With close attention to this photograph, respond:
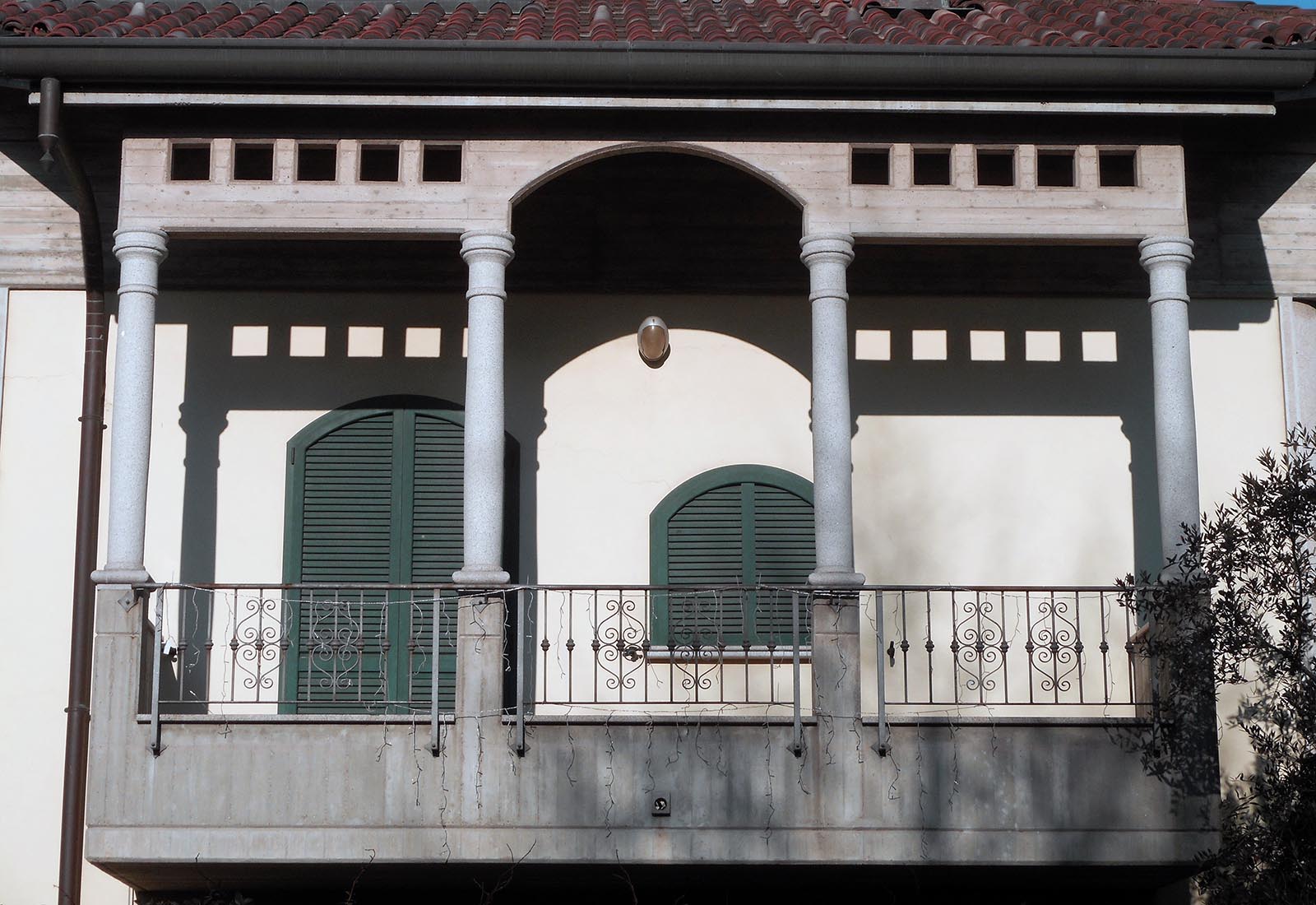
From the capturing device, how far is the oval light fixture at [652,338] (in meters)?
13.6

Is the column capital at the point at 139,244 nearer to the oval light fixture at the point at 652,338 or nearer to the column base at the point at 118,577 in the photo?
the column base at the point at 118,577

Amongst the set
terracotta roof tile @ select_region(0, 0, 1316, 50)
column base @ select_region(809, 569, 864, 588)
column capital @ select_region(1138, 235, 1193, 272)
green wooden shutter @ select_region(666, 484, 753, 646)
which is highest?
terracotta roof tile @ select_region(0, 0, 1316, 50)

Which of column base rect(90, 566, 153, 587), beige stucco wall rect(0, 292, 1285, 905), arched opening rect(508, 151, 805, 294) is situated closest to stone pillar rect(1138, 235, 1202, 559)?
beige stucco wall rect(0, 292, 1285, 905)

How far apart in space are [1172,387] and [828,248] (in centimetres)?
225

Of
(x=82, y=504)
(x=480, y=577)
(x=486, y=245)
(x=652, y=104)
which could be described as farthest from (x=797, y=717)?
(x=82, y=504)

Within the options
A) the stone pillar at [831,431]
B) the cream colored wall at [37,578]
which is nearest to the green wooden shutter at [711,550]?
the stone pillar at [831,431]

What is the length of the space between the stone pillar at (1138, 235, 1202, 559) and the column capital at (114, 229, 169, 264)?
6.10 metres

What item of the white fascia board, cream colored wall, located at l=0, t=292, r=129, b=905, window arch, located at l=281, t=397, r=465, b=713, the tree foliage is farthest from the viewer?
window arch, located at l=281, t=397, r=465, b=713

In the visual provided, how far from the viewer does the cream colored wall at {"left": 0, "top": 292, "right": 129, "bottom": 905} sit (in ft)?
42.1

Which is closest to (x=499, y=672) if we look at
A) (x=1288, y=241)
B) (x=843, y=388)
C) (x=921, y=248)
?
(x=843, y=388)

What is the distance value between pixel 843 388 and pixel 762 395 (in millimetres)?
2067

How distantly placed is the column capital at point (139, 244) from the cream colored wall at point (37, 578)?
65.9 inches

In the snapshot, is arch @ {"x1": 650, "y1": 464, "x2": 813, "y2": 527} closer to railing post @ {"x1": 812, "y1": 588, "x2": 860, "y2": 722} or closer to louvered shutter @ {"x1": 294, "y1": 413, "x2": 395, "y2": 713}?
louvered shutter @ {"x1": 294, "y1": 413, "x2": 395, "y2": 713}

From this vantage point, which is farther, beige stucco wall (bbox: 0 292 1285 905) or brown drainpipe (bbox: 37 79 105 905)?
beige stucco wall (bbox: 0 292 1285 905)
